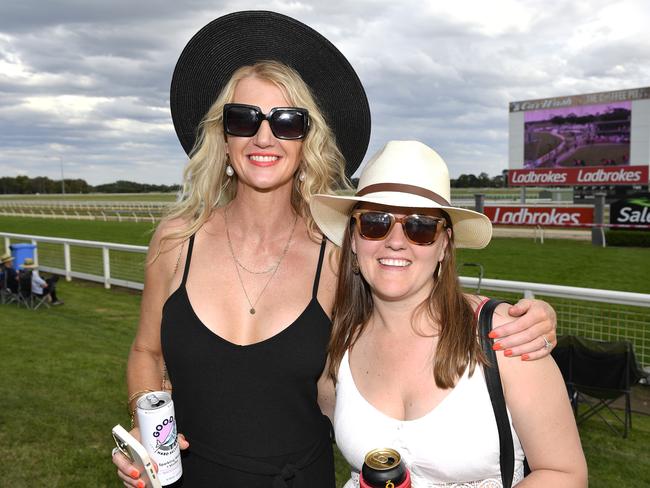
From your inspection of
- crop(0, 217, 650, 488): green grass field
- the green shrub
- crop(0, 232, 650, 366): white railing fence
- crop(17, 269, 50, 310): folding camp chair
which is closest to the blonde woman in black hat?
crop(0, 217, 650, 488): green grass field

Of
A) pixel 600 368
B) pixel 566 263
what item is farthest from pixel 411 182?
pixel 566 263

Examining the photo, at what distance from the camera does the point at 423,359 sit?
1.90 metres

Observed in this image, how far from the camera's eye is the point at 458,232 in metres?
2.12

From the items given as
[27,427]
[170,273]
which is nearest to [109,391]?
[27,427]

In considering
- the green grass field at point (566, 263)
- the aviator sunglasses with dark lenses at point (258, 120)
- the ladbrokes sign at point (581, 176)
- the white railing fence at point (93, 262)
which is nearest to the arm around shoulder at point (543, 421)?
the aviator sunglasses with dark lenses at point (258, 120)

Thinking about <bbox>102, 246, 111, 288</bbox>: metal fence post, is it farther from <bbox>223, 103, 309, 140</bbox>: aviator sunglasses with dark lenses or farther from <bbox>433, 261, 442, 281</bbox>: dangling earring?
<bbox>433, 261, 442, 281</bbox>: dangling earring

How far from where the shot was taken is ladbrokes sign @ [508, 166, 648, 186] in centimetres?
3397

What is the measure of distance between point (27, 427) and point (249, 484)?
3961 millimetres

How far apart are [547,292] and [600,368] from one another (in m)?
0.92

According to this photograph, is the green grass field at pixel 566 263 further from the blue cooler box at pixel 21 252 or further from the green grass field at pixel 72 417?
the green grass field at pixel 72 417

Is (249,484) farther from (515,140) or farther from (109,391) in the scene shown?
(515,140)

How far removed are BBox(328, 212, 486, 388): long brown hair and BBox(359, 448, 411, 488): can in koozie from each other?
13.5 inches

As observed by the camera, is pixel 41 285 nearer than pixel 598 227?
Yes

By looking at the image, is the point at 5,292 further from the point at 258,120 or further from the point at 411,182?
the point at 411,182
